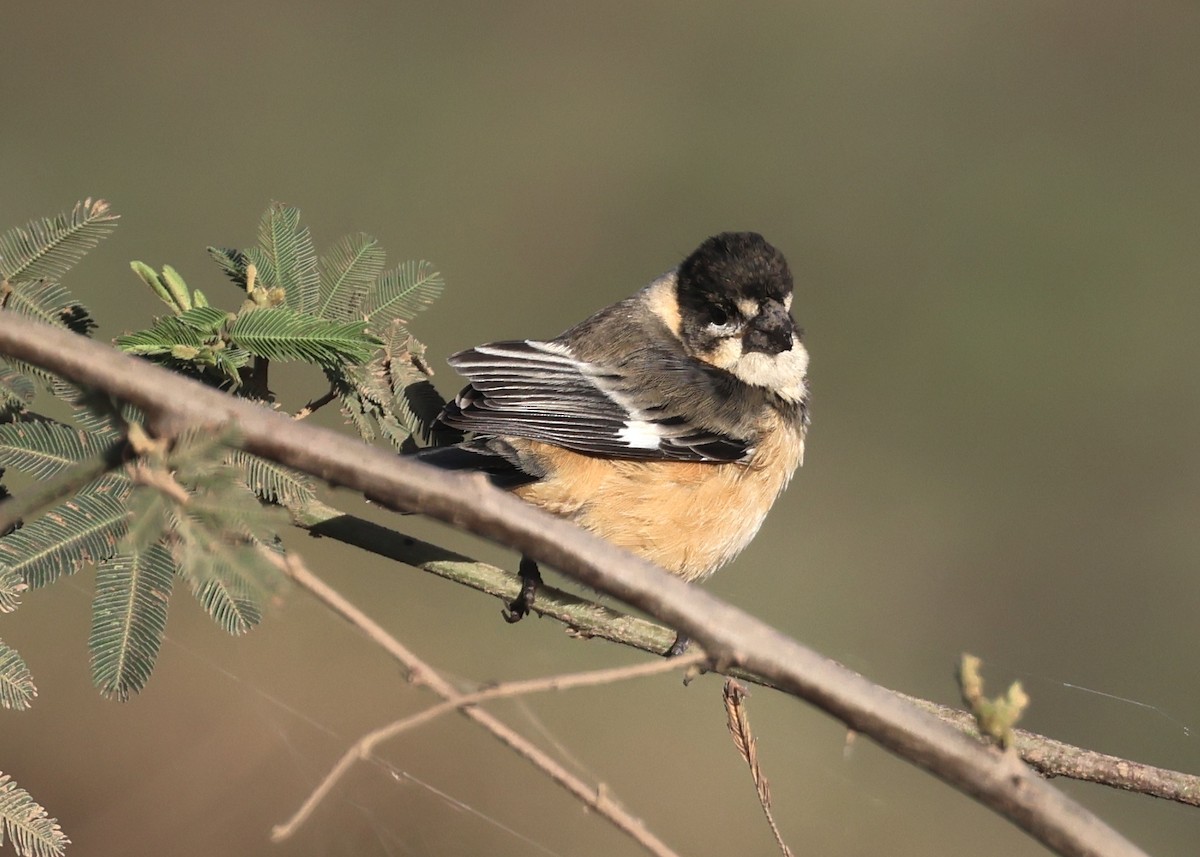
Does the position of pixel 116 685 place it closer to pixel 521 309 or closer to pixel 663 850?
pixel 663 850

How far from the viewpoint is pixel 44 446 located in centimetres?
207

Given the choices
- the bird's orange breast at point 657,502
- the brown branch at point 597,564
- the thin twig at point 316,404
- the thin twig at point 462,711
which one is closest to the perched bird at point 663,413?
the bird's orange breast at point 657,502

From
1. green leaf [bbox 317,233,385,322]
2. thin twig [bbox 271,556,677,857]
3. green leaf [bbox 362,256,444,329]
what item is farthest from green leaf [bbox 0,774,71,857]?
green leaf [bbox 362,256,444,329]

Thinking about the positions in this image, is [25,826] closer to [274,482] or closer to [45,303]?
[274,482]

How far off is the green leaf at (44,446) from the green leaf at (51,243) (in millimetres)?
297

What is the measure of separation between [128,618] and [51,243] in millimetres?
719

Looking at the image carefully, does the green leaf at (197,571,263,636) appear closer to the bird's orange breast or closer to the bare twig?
the bare twig

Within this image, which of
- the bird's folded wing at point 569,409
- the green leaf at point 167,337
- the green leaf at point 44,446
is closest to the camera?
the green leaf at point 44,446

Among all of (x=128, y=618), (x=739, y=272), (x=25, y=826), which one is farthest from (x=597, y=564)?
(x=739, y=272)

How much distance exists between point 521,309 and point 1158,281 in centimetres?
494

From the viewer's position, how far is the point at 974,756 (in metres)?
1.27

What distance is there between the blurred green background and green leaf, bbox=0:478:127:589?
2517mm

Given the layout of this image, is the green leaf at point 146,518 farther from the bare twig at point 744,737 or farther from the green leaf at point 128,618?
the bare twig at point 744,737

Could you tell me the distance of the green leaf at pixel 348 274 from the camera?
8.94 feet
